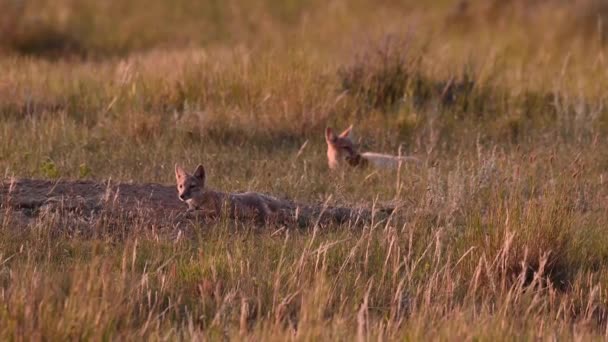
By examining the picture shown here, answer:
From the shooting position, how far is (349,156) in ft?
34.3

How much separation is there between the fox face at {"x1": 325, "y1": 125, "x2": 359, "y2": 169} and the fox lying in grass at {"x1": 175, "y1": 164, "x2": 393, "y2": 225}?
6.97 ft

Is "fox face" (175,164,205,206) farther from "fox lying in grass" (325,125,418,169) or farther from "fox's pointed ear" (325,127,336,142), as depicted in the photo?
"fox's pointed ear" (325,127,336,142)

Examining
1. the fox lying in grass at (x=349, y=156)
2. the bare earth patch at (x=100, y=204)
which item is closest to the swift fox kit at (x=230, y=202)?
the bare earth patch at (x=100, y=204)

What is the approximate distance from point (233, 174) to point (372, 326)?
4291mm

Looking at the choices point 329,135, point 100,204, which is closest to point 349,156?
point 329,135

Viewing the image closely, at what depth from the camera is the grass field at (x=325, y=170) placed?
5844 millimetres

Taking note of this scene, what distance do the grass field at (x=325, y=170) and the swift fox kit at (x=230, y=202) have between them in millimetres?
200

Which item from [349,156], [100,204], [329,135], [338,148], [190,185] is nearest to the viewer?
[100,204]

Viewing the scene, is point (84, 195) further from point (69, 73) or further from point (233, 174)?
point (69, 73)

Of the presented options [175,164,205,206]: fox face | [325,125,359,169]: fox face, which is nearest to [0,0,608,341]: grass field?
[325,125,359,169]: fox face

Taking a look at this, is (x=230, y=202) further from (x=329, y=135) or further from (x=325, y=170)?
(x=329, y=135)

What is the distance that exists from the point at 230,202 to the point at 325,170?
8.52 feet

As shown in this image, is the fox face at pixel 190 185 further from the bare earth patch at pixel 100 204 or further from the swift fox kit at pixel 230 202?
the bare earth patch at pixel 100 204

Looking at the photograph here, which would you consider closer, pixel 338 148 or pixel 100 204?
pixel 100 204
